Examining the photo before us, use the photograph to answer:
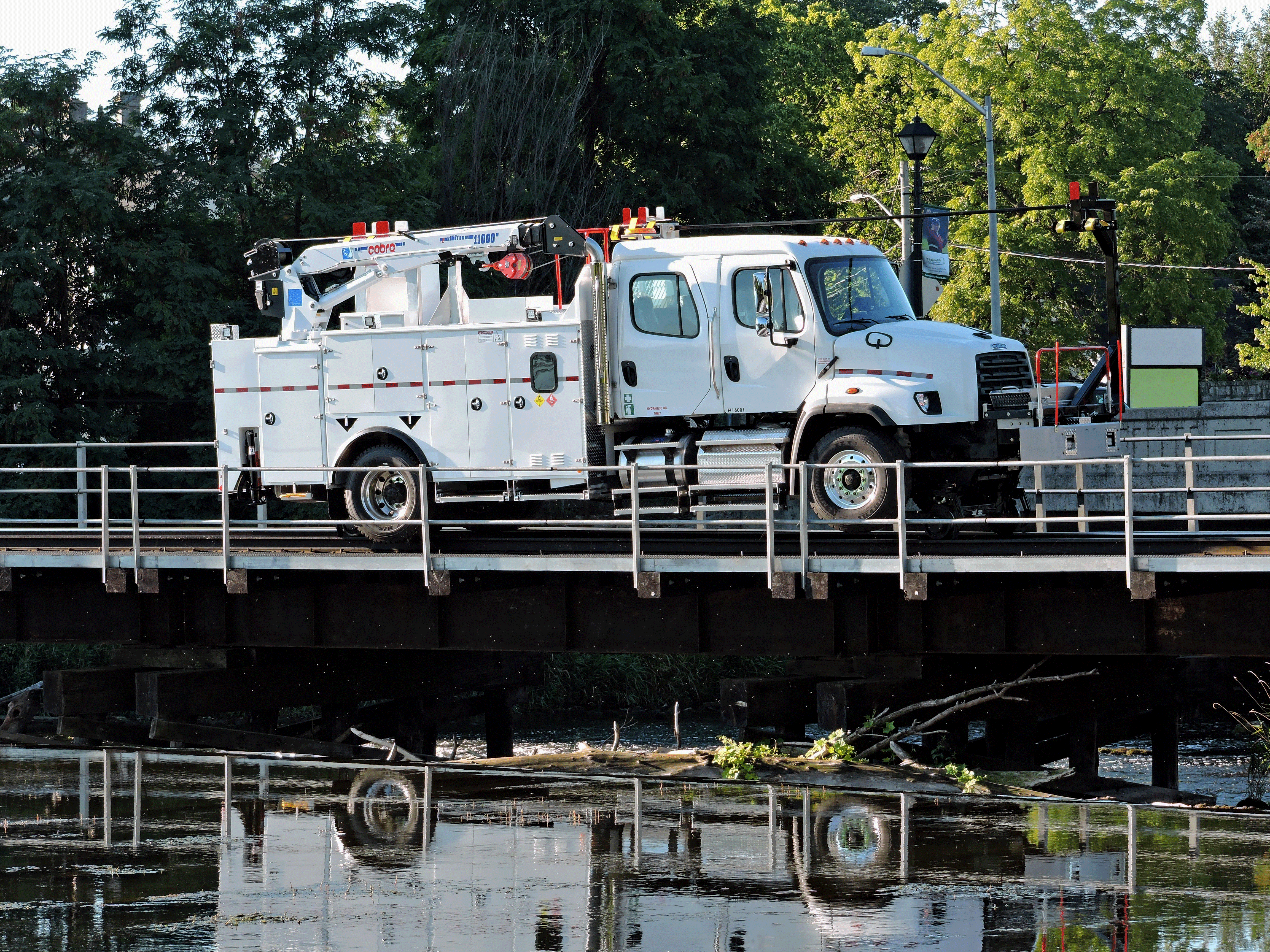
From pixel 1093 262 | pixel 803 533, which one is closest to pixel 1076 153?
pixel 1093 262

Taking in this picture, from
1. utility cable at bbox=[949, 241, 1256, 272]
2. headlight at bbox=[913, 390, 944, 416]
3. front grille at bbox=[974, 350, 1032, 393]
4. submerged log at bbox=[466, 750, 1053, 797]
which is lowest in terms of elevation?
submerged log at bbox=[466, 750, 1053, 797]

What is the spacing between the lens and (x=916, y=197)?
24.1 m

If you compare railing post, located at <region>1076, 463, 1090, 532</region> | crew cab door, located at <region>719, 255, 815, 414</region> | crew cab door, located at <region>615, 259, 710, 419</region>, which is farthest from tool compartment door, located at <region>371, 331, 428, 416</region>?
railing post, located at <region>1076, 463, 1090, 532</region>

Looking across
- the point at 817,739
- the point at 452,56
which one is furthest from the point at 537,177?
the point at 817,739

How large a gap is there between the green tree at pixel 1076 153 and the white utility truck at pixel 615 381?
2956cm

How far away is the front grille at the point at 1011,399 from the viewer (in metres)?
17.2

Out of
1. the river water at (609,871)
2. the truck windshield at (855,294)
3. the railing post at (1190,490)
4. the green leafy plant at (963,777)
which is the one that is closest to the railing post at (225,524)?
the river water at (609,871)

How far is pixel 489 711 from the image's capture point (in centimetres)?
2280

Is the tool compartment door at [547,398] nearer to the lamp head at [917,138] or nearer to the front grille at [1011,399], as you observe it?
the front grille at [1011,399]

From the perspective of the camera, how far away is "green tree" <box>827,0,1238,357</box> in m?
46.0

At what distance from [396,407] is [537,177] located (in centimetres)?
2013

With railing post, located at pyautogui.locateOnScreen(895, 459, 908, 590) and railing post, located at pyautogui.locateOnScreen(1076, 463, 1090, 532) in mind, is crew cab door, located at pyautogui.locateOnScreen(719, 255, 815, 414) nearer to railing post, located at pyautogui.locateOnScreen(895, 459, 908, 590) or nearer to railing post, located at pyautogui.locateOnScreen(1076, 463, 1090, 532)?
railing post, located at pyautogui.locateOnScreen(895, 459, 908, 590)

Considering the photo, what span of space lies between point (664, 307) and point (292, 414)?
4478 mm

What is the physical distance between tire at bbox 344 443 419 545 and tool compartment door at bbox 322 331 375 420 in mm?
516
